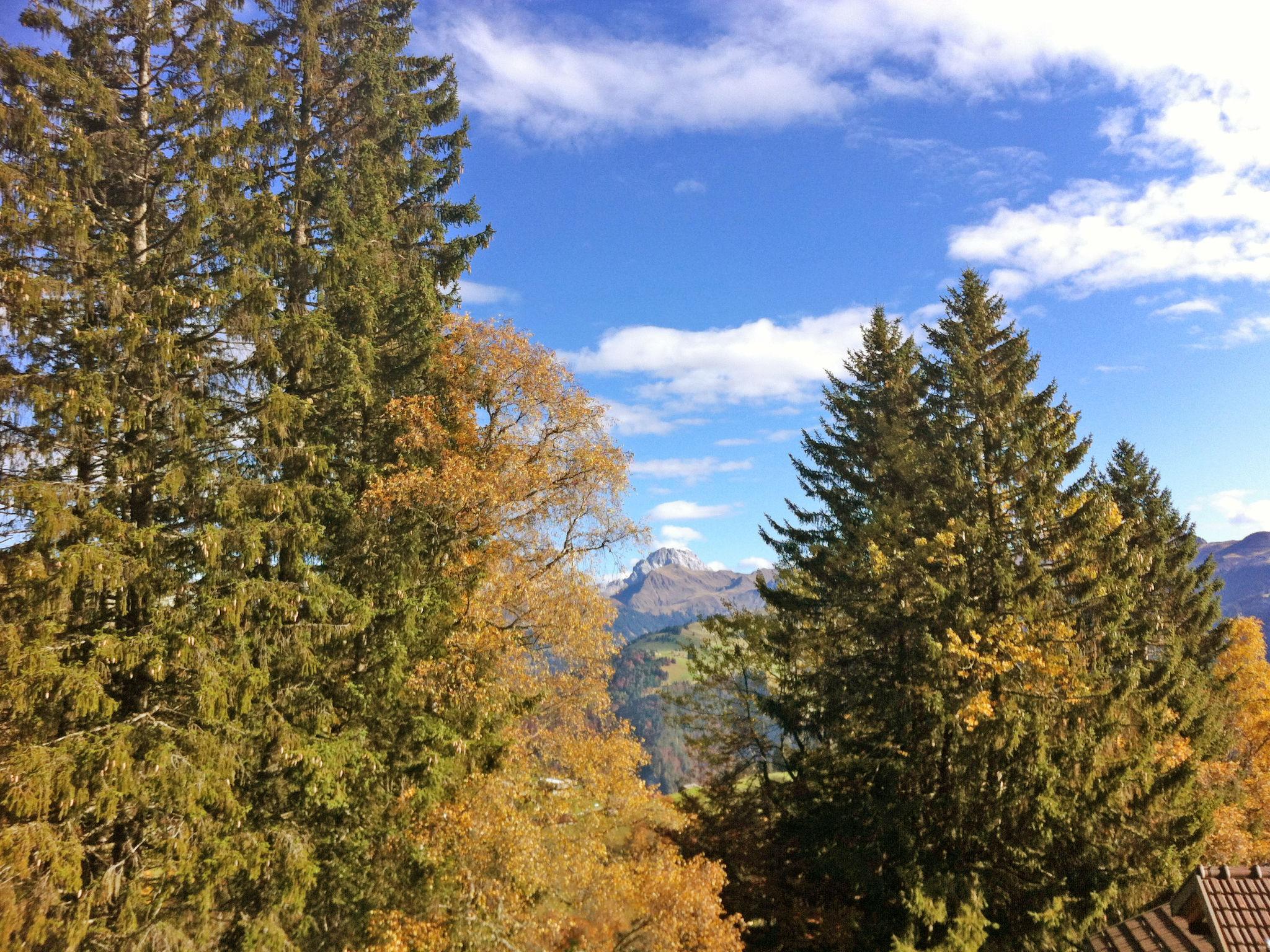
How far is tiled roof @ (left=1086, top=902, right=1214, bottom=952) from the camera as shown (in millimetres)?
10523

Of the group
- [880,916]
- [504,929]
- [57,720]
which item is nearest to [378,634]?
[57,720]

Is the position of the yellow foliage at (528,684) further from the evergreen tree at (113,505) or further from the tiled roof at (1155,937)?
the tiled roof at (1155,937)

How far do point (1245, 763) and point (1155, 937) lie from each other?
88.7ft

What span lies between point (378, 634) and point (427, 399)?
569 centimetres

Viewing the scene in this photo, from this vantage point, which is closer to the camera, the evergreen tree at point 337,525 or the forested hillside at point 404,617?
the forested hillside at point 404,617

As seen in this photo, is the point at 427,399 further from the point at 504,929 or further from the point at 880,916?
the point at 880,916

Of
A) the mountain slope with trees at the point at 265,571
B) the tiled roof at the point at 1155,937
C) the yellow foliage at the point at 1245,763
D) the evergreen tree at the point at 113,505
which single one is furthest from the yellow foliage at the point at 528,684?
the yellow foliage at the point at 1245,763

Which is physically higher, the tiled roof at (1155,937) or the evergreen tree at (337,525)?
the evergreen tree at (337,525)

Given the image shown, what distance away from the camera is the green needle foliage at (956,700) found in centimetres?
1512

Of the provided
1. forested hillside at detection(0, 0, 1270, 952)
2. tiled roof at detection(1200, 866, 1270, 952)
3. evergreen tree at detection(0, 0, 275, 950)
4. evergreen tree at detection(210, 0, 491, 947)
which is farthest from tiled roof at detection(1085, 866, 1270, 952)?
evergreen tree at detection(0, 0, 275, 950)

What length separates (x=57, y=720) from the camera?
1080 cm

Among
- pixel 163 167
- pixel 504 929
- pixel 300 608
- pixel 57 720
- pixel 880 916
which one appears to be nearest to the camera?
pixel 57 720

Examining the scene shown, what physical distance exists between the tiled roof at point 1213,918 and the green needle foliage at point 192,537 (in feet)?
43.8

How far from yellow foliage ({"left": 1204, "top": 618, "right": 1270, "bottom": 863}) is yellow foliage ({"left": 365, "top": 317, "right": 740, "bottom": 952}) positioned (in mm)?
16103
